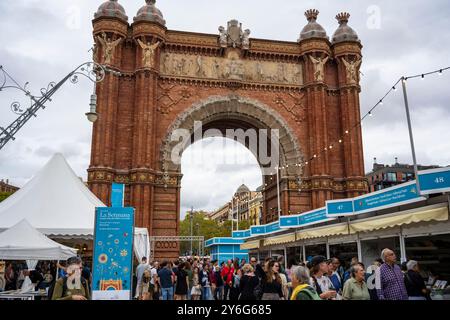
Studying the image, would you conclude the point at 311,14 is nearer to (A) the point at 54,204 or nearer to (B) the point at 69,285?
(A) the point at 54,204

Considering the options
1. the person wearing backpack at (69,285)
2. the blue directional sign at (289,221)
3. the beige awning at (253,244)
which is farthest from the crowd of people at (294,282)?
the beige awning at (253,244)

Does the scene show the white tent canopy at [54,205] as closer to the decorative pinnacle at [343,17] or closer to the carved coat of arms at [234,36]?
the carved coat of arms at [234,36]

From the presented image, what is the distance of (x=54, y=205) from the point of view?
14.4 m

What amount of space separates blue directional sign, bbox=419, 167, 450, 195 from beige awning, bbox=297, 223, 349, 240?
580cm

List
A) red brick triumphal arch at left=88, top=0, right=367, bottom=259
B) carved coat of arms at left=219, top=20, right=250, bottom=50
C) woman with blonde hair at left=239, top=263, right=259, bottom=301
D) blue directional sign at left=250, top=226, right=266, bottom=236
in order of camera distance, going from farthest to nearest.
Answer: carved coat of arms at left=219, top=20, right=250, bottom=50 < blue directional sign at left=250, top=226, right=266, bottom=236 < red brick triumphal arch at left=88, top=0, right=367, bottom=259 < woman with blonde hair at left=239, top=263, right=259, bottom=301

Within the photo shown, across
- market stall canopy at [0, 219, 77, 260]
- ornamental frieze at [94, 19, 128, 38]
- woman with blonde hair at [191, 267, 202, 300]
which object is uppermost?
ornamental frieze at [94, 19, 128, 38]

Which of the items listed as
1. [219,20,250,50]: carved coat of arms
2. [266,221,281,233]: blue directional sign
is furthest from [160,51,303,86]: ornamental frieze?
[266,221,281,233]: blue directional sign

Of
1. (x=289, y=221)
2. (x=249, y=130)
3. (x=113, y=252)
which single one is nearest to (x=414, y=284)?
(x=113, y=252)

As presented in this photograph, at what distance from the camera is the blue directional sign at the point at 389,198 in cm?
1197

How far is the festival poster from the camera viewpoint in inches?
396

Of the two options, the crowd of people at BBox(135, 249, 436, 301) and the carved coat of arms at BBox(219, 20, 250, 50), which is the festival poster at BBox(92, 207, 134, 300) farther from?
the carved coat of arms at BBox(219, 20, 250, 50)

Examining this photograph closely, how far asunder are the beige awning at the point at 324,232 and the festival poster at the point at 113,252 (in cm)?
938
